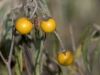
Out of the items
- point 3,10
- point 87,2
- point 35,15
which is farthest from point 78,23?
point 35,15

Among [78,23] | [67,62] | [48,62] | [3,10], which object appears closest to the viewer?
[67,62]

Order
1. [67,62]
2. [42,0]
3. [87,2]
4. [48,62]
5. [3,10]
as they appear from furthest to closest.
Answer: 1. [87,2]
2. [48,62]
3. [3,10]
4. [42,0]
5. [67,62]

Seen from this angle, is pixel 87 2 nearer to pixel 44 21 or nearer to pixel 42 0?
pixel 42 0

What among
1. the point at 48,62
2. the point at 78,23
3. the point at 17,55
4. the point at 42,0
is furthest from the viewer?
the point at 78,23

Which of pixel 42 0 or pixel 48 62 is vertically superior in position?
pixel 42 0

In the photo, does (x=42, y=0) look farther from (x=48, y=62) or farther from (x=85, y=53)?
(x=48, y=62)

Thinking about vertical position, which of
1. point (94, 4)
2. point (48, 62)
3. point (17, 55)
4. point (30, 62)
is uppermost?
point (17, 55)

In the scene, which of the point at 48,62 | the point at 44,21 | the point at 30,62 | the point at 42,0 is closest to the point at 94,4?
the point at 48,62

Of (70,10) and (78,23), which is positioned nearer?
(70,10)

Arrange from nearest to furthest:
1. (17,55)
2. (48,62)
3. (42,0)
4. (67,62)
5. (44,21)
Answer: (44,21) < (67,62) < (42,0) < (17,55) < (48,62)
